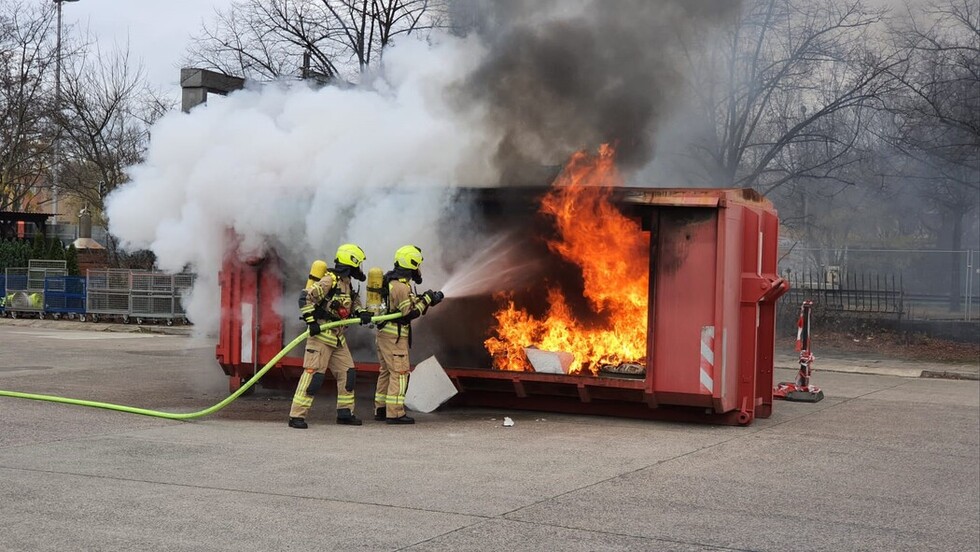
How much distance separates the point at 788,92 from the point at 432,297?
12.7 m

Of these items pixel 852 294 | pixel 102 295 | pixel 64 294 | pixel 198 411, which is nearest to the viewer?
pixel 198 411

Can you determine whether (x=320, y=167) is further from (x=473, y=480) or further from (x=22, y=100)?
(x=22, y=100)

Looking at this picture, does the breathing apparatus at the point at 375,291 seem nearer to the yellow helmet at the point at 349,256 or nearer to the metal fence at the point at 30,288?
the yellow helmet at the point at 349,256

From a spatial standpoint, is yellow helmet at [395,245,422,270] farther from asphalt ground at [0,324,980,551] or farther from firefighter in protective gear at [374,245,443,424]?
asphalt ground at [0,324,980,551]

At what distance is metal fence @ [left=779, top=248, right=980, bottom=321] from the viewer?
868 inches

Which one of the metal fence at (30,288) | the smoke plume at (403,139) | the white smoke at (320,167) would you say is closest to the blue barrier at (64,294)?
the metal fence at (30,288)

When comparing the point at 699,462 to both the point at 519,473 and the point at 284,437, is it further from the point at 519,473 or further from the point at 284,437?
the point at 284,437

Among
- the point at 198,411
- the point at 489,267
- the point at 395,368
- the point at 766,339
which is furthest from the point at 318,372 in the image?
the point at 766,339

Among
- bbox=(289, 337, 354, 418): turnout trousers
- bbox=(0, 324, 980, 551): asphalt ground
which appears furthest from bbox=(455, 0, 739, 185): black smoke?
bbox=(0, 324, 980, 551): asphalt ground

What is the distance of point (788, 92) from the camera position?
1995cm

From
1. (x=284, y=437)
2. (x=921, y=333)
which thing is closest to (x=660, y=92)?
(x=284, y=437)

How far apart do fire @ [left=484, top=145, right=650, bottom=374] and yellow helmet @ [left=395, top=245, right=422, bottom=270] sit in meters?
1.41

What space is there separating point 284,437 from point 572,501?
3.10 meters

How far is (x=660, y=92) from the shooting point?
37.1ft
